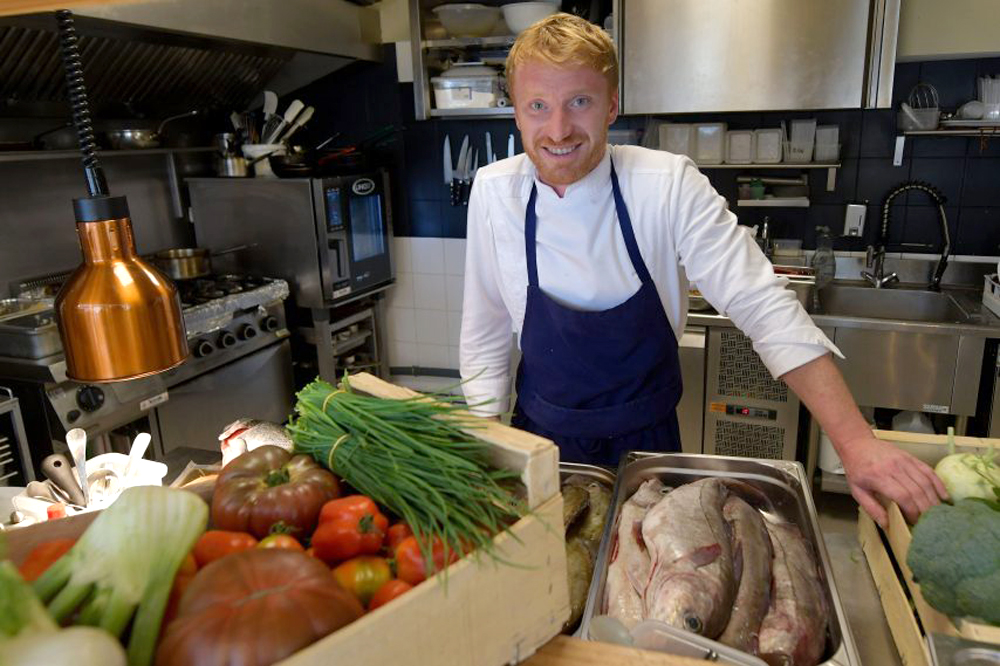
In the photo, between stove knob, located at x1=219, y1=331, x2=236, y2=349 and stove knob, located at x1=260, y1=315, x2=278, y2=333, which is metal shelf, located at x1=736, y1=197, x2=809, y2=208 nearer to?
stove knob, located at x1=260, y1=315, x2=278, y2=333

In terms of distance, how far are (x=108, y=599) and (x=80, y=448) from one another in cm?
99

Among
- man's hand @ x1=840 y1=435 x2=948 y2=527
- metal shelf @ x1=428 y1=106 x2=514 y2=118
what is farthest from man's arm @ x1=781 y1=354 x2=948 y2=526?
metal shelf @ x1=428 y1=106 x2=514 y2=118

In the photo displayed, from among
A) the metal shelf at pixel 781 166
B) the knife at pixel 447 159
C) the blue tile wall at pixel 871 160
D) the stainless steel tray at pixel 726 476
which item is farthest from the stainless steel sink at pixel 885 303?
the stainless steel tray at pixel 726 476

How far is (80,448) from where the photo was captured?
1.43m

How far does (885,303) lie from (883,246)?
0.84 feet

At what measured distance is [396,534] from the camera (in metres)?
0.75

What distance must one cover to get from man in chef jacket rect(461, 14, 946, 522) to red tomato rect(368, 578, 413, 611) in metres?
0.98

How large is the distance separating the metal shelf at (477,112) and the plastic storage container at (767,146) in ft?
3.77

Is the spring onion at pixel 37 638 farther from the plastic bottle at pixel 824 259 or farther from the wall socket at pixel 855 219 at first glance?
the wall socket at pixel 855 219

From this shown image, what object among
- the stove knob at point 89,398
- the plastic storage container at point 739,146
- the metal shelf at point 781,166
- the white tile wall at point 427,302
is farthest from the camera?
the white tile wall at point 427,302

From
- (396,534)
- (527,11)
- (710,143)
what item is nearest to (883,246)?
(710,143)

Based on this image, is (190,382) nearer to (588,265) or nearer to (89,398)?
(89,398)

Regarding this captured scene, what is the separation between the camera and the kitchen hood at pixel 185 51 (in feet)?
8.75

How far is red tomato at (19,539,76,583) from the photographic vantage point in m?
0.65
